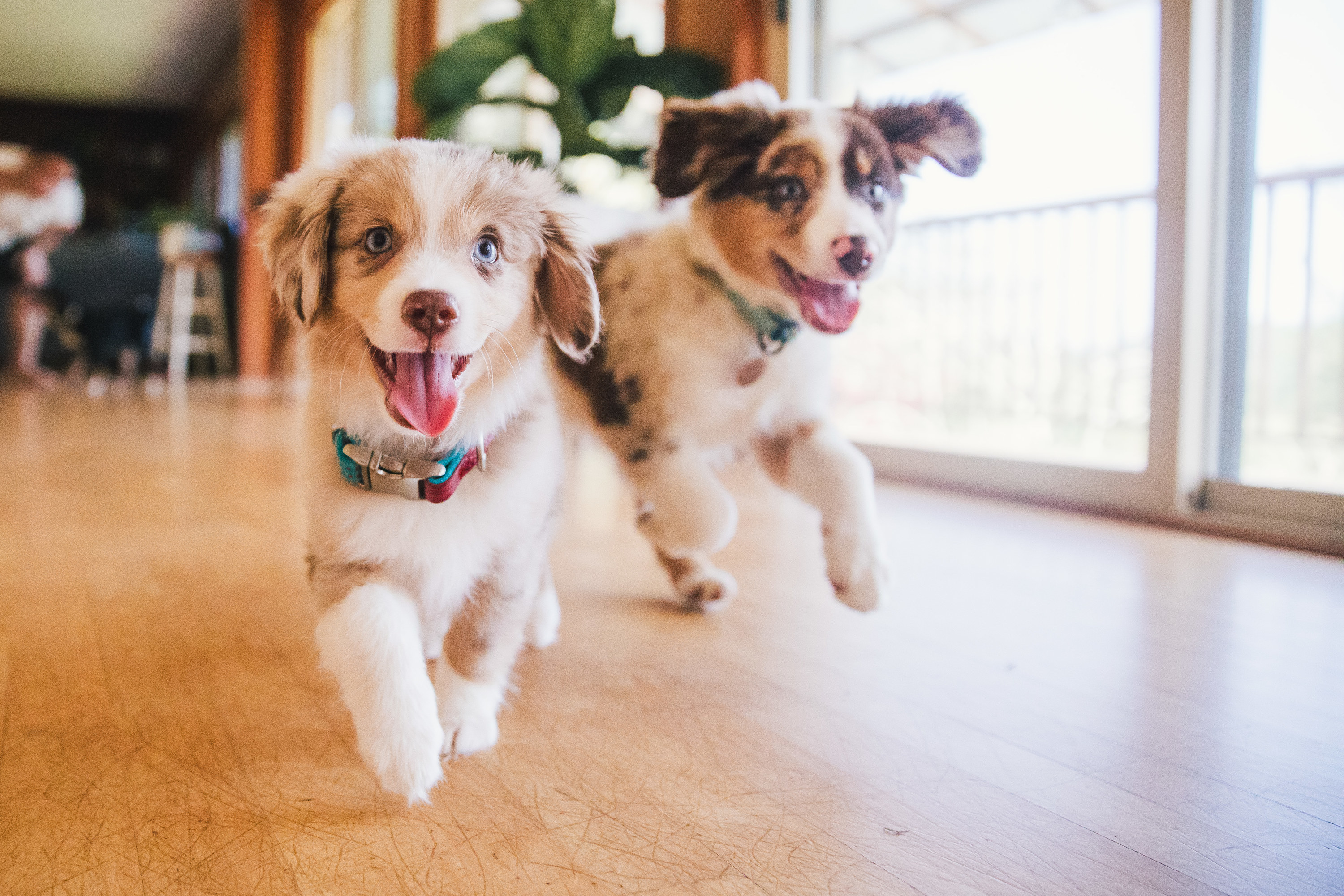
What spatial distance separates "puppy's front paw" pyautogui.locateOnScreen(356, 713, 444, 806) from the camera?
3.07 ft

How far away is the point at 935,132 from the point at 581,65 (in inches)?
97.0

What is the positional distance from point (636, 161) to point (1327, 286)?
9.20 feet

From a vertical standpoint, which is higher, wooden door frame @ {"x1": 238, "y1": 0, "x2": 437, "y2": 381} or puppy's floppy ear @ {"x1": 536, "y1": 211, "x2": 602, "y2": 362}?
wooden door frame @ {"x1": 238, "y1": 0, "x2": 437, "y2": 381}

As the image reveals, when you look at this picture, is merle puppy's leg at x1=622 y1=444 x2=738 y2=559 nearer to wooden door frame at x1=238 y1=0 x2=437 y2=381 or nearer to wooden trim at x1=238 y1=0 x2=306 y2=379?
wooden door frame at x1=238 y1=0 x2=437 y2=381

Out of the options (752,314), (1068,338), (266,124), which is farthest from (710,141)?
(266,124)

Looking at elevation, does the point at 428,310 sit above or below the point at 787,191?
below

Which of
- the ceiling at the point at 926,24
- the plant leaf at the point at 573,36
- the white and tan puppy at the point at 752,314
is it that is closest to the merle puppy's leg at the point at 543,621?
the white and tan puppy at the point at 752,314

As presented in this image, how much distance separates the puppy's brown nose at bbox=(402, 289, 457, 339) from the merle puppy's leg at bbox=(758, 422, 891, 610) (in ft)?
2.39

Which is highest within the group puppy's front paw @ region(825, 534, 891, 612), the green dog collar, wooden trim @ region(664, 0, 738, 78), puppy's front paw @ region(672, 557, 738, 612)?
wooden trim @ region(664, 0, 738, 78)

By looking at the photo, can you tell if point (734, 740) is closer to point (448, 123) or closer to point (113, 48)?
point (448, 123)

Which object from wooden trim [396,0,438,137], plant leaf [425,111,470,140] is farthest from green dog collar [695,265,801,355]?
wooden trim [396,0,438,137]

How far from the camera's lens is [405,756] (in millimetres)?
939

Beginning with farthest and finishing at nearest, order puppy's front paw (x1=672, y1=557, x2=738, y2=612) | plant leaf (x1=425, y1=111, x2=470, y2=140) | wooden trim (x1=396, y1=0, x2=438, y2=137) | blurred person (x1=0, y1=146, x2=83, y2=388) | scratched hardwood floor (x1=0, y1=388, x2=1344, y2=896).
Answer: blurred person (x1=0, y1=146, x2=83, y2=388) → wooden trim (x1=396, y1=0, x2=438, y2=137) → plant leaf (x1=425, y1=111, x2=470, y2=140) → puppy's front paw (x1=672, y1=557, x2=738, y2=612) → scratched hardwood floor (x1=0, y1=388, x2=1344, y2=896)

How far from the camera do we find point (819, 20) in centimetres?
369
